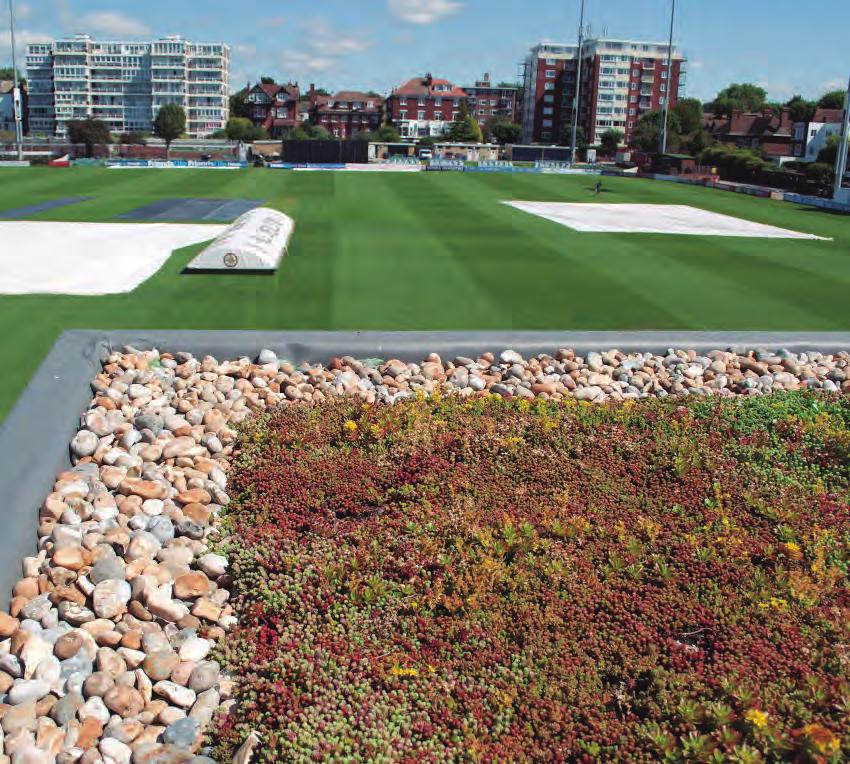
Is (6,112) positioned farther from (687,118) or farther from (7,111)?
(687,118)

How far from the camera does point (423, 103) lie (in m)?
163

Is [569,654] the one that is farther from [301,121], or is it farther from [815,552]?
[301,121]

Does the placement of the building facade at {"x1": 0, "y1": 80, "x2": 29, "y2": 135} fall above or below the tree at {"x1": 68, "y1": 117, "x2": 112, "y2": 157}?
above

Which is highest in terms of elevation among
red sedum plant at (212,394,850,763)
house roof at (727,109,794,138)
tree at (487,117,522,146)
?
house roof at (727,109,794,138)

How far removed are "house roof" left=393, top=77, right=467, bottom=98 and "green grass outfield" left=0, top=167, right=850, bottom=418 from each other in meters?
139

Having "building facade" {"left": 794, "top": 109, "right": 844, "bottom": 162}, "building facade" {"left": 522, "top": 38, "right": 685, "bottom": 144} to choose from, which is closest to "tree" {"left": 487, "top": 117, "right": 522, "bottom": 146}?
"building facade" {"left": 522, "top": 38, "right": 685, "bottom": 144}

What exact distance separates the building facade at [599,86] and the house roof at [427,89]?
14.4 m

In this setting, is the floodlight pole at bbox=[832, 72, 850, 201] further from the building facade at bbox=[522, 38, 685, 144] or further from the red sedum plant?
the building facade at bbox=[522, 38, 685, 144]

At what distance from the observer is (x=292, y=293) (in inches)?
587

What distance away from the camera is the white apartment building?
177375 millimetres

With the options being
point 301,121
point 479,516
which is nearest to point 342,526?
point 479,516

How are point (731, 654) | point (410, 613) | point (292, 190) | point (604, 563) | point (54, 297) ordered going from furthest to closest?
point (292, 190) < point (54, 297) < point (604, 563) < point (410, 613) < point (731, 654)

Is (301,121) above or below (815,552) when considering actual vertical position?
above

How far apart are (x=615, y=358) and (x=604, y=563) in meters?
4.91
